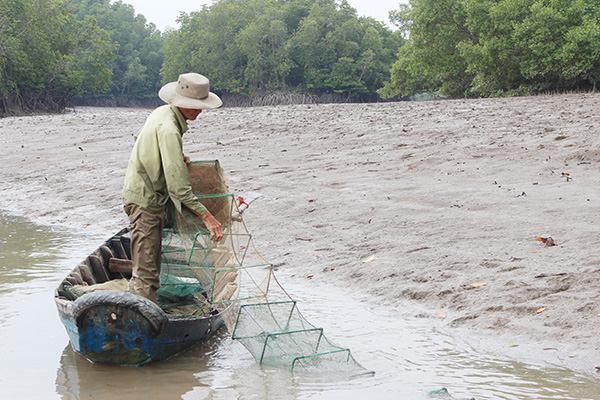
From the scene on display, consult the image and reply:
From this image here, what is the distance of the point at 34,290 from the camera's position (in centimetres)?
687

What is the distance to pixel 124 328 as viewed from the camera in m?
4.50

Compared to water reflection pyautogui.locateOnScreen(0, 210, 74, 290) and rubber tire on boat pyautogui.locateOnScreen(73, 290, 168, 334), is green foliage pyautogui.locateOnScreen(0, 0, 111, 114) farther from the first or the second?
rubber tire on boat pyautogui.locateOnScreen(73, 290, 168, 334)

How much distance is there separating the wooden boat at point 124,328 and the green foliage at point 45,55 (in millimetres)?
36274

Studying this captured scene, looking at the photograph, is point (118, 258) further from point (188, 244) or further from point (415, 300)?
point (415, 300)

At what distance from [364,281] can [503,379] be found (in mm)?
2401

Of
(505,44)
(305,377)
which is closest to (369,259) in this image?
(305,377)

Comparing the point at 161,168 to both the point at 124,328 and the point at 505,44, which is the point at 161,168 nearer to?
the point at 124,328

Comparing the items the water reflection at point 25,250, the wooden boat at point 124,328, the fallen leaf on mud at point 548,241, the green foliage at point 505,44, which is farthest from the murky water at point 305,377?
the green foliage at point 505,44

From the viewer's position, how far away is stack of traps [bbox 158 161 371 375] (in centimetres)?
461

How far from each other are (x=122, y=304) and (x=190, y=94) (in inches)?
62.0

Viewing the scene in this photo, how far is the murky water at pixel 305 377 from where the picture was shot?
4.18m

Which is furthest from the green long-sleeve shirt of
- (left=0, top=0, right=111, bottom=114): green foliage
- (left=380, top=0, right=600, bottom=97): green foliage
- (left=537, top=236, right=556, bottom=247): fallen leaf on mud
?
(left=0, top=0, right=111, bottom=114): green foliage

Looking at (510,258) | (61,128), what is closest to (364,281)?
(510,258)

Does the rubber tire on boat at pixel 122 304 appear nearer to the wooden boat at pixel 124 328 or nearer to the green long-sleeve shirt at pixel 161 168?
the wooden boat at pixel 124 328
